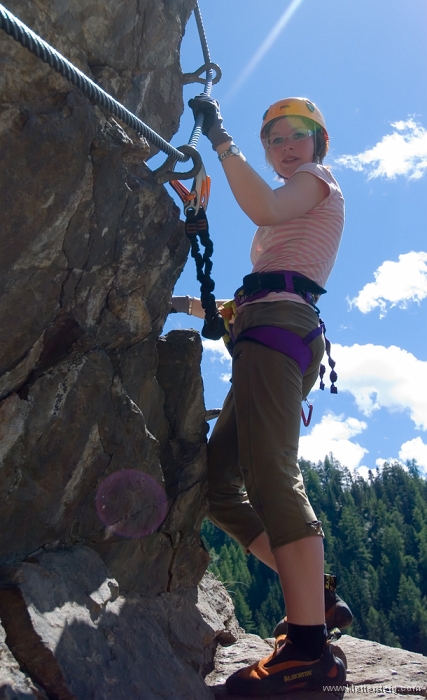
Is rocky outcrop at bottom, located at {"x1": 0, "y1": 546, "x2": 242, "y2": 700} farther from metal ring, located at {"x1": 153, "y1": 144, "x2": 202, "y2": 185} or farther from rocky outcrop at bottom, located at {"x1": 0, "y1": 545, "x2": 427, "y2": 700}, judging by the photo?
metal ring, located at {"x1": 153, "y1": 144, "x2": 202, "y2": 185}

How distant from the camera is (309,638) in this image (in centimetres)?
294

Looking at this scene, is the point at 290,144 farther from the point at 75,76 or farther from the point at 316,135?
the point at 75,76

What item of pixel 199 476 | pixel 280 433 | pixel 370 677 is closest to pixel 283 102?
pixel 280 433

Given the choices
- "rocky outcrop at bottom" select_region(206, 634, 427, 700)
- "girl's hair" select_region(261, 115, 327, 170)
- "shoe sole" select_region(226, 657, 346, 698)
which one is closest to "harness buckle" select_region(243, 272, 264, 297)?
"girl's hair" select_region(261, 115, 327, 170)

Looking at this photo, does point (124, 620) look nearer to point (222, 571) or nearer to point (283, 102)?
point (283, 102)

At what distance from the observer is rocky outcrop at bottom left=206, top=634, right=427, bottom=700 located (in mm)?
3223

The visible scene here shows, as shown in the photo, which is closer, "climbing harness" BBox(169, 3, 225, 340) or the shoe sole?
the shoe sole

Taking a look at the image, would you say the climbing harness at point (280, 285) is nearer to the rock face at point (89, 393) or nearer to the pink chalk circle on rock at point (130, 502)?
the rock face at point (89, 393)

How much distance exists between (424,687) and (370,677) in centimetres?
31

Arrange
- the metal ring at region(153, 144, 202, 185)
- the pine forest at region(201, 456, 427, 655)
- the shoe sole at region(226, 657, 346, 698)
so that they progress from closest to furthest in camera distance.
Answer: the shoe sole at region(226, 657, 346, 698) → the metal ring at region(153, 144, 202, 185) → the pine forest at region(201, 456, 427, 655)

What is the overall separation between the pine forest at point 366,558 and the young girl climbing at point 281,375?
6781 centimetres

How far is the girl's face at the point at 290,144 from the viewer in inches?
154

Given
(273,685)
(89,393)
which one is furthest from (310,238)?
(273,685)

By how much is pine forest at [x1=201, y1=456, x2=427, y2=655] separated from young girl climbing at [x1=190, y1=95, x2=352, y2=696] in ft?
222
